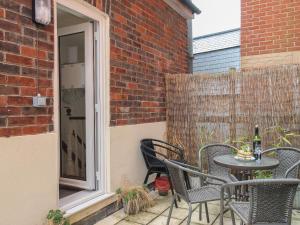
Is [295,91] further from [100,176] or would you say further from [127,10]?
[100,176]

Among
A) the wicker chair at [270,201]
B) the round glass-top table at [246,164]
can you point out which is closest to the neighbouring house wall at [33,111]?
the round glass-top table at [246,164]

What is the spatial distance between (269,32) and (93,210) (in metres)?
4.24

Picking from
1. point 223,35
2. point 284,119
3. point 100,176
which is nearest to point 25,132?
point 100,176

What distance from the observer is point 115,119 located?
3.89 metres

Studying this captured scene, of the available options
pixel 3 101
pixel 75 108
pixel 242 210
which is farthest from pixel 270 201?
pixel 75 108

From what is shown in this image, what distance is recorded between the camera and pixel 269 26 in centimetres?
523

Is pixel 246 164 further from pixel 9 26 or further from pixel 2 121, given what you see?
pixel 9 26

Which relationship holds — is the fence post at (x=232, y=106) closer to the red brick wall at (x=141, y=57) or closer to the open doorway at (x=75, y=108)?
the red brick wall at (x=141, y=57)

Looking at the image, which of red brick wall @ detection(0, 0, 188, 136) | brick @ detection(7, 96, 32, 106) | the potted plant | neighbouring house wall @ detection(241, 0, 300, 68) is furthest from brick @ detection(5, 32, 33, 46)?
neighbouring house wall @ detection(241, 0, 300, 68)

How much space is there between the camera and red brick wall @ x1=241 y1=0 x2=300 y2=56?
5031 mm

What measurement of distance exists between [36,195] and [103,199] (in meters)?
1.05

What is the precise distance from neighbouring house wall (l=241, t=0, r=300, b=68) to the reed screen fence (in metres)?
0.88

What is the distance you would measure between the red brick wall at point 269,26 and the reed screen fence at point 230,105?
3.19 ft

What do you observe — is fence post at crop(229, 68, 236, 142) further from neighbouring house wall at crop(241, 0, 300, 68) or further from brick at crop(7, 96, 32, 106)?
brick at crop(7, 96, 32, 106)
